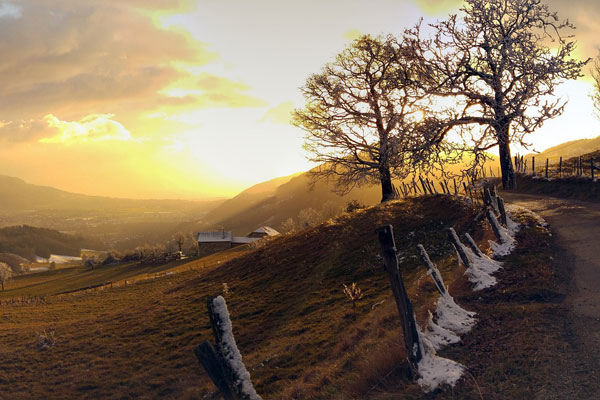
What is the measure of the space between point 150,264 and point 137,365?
82.1 meters

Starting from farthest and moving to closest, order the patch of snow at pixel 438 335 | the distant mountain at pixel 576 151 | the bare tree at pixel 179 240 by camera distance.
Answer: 1. the bare tree at pixel 179 240
2. the distant mountain at pixel 576 151
3. the patch of snow at pixel 438 335

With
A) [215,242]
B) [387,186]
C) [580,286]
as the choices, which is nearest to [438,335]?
[580,286]

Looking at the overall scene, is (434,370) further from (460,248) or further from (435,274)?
(460,248)

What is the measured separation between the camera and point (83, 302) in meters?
54.5

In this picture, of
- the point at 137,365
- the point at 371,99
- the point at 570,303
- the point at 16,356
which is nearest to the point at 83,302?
the point at 16,356

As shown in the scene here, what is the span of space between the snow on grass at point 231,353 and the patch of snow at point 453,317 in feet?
20.8

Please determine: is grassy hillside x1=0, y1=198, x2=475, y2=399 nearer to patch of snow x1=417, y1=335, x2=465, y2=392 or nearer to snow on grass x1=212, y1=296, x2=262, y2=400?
patch of snow x1=417, y1=335, x2=465, y2=392

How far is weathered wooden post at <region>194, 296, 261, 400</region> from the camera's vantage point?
30.5ft

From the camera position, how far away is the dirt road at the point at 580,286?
28.8 ft

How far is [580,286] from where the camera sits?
46.1 feet

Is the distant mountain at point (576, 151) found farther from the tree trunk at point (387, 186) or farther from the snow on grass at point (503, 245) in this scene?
the snow on grass at point (503, 245)

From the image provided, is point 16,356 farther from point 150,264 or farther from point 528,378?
point 150,264

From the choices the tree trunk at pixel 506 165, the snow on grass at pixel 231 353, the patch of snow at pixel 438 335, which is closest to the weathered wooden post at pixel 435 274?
the patch of snow at pixel 438 335

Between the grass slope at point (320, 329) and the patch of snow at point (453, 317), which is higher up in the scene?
the patch of snow at point (453, 317)
